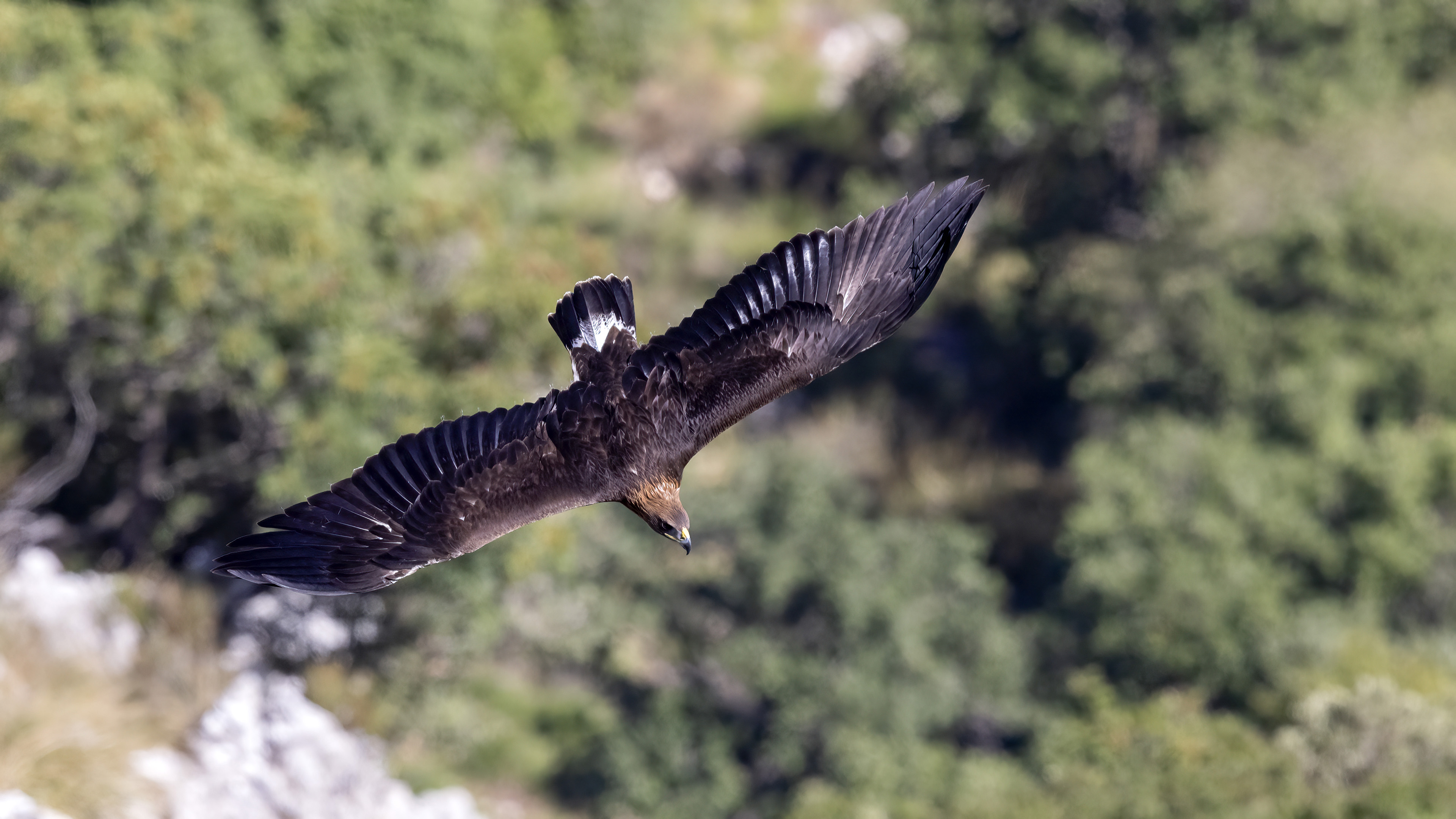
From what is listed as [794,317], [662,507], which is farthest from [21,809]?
[794,317]

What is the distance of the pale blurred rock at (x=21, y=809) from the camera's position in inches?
475

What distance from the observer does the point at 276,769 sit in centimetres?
1527

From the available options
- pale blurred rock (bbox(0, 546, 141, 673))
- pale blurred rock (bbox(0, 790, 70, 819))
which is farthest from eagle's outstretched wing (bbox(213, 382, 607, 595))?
pale blurred rock (bbox(0, 546, 141, 673))

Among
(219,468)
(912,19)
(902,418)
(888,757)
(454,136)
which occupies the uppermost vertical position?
(912,19)

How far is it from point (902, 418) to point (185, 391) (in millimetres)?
17624

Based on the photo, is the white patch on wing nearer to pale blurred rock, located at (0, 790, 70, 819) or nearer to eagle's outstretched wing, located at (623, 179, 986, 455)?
eagle's outstretched wing, located at (623, 179, 986, 455)

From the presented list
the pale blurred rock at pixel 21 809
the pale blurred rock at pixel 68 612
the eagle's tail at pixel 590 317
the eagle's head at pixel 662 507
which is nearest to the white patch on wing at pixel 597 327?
the eagle's tail at pixel 590 317

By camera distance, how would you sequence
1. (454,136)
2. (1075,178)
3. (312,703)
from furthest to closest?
(1075,178) < (454,136) < (312,703)

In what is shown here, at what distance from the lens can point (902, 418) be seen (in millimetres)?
34094

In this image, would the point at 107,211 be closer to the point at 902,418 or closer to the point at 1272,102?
the point at 902,418

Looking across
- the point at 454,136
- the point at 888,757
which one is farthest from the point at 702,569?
the point at 454,136

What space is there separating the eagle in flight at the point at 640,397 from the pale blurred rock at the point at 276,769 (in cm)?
470

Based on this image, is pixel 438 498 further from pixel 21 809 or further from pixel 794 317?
pixel 21 809

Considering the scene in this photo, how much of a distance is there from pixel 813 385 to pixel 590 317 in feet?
74.9
